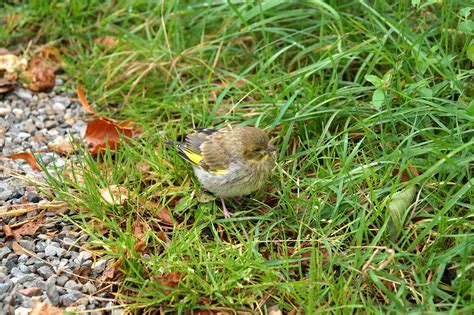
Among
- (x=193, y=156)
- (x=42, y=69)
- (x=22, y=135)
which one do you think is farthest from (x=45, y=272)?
(x=42, y=69)

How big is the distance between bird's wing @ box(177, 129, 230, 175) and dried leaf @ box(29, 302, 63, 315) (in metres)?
1.48

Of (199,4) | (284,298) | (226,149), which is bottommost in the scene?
(284,298)

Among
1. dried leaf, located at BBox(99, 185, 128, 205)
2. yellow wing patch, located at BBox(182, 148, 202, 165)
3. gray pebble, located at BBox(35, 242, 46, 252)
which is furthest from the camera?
yellow wing patch, located at BBox(182, 148, 202, 165)

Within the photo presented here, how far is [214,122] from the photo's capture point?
5543 millimetres

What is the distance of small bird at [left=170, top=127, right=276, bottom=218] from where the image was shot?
475 centimetres

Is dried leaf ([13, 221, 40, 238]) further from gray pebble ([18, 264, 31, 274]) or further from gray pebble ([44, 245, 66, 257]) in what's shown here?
gray pebble ([18, 264, 31, 274])

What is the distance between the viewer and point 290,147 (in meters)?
5.19

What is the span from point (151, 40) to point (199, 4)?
548 millimetres

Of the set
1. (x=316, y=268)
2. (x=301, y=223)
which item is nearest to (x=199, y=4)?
(x=301, y=223)

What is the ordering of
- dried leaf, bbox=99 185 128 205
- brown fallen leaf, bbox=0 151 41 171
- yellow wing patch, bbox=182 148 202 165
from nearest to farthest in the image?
1. dried leaf, bbox=99 185 128 205
2. yellow wing patch, bbox=182 148 202 165
3. brown fallen leaf, bbox=0 151 41 171

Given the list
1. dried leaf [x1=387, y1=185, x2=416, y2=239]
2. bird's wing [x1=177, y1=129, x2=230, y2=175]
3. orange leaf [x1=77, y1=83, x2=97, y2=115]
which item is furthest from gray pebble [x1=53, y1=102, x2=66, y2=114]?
dried leaf [x1=387, y1=185, x2=416, y2=239]

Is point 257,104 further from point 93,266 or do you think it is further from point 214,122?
point 93,266

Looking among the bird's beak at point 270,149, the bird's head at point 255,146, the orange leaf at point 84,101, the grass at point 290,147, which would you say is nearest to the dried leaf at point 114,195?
the grass at point 290,147

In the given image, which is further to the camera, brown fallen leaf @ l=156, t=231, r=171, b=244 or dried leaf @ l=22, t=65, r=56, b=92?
dried leaf @ l=22, t=65, r=56, b=92
